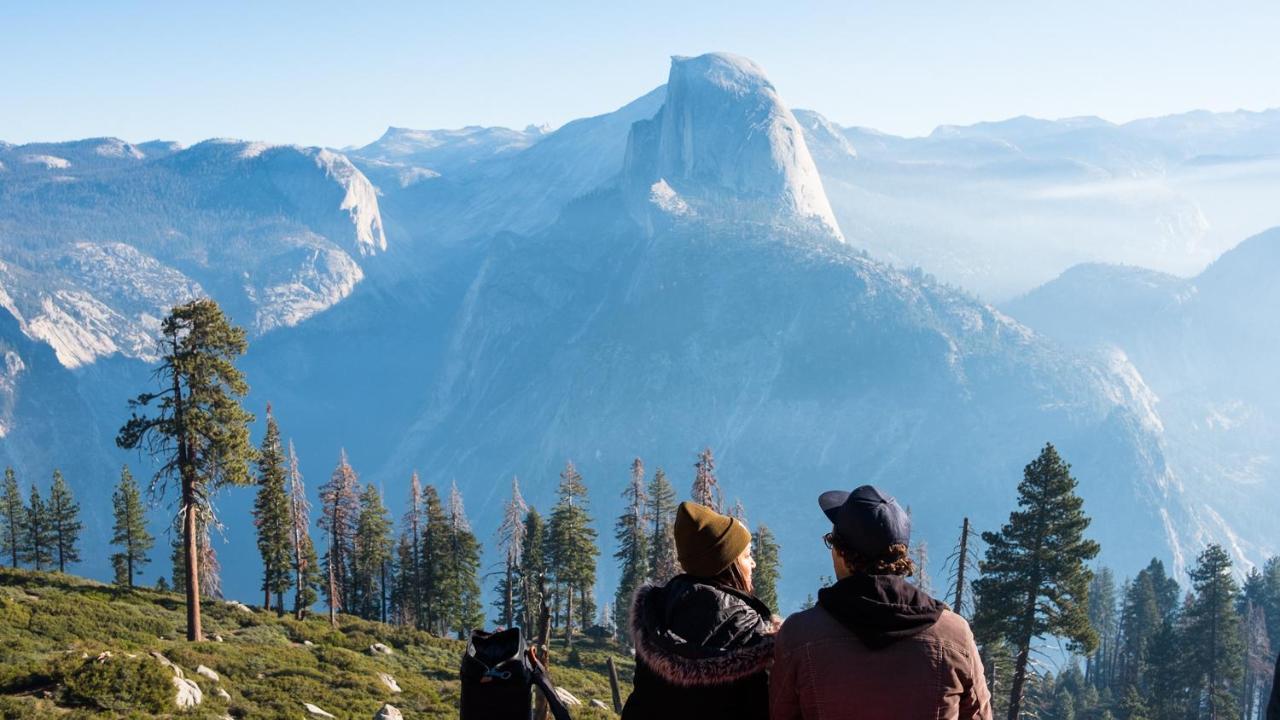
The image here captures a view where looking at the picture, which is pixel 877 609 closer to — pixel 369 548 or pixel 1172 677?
pixel 1172 677

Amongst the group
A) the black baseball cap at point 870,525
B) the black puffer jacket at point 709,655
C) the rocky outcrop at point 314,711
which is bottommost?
the rocky outcrop at point 314,711

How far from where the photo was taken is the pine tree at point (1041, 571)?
974 inches

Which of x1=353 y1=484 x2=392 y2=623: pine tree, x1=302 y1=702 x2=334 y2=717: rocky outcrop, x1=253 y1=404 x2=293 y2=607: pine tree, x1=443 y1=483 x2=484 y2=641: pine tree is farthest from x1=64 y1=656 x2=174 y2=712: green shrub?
x1=353 y1=484 x2=392 y2=623: pine tree

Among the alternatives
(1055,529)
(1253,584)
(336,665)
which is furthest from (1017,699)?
(1253,584)

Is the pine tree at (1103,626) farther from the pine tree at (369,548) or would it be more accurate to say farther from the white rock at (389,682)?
the white rock at (389,682)

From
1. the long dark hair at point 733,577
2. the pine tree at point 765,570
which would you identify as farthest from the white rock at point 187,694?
the pine tree at point 765,570

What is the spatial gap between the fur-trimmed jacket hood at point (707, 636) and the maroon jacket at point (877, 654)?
352mm

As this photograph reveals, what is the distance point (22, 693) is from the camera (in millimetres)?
14516

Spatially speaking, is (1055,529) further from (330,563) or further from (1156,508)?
(1156,508)

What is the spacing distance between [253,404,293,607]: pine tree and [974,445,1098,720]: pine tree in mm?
34994

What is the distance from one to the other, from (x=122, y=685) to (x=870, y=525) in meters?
16.8

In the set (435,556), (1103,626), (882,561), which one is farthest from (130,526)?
(1103,626)

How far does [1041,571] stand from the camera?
25109 millimetres

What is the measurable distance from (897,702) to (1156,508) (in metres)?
221
